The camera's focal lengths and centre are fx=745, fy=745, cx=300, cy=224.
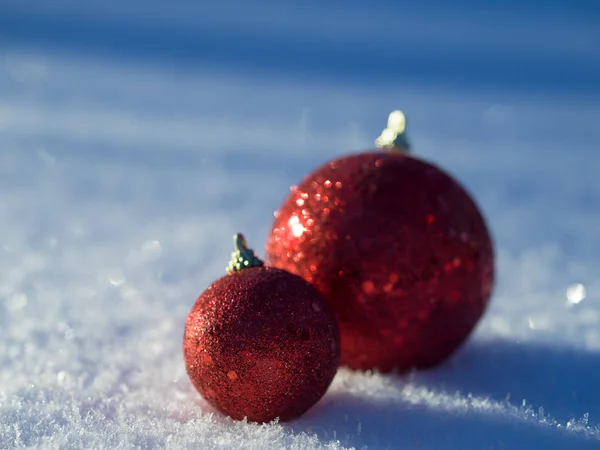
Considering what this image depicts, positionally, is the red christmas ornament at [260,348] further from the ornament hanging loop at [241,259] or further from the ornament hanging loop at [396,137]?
the ornament hanging loop at [396,137]

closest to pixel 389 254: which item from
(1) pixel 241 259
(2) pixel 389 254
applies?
(2) pixel 389 254

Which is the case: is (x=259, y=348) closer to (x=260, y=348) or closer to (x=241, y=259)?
(x=260, y=348)

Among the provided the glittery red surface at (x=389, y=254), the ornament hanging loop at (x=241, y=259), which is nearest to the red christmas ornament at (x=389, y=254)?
the glittery red surface at (x=389, y=254)

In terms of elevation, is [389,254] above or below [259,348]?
above

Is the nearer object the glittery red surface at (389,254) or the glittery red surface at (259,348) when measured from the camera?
the glittery red surface at (259,348)

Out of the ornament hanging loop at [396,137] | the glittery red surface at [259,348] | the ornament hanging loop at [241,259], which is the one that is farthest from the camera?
the ornament hanging loop at [396,137]

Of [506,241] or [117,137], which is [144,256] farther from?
[117,137]

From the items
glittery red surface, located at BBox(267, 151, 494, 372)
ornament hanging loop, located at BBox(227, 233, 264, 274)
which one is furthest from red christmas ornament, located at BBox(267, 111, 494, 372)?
ornament hanging loop, located at BBox(227, 233, 264, 274)

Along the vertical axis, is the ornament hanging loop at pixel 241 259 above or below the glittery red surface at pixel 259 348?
above
